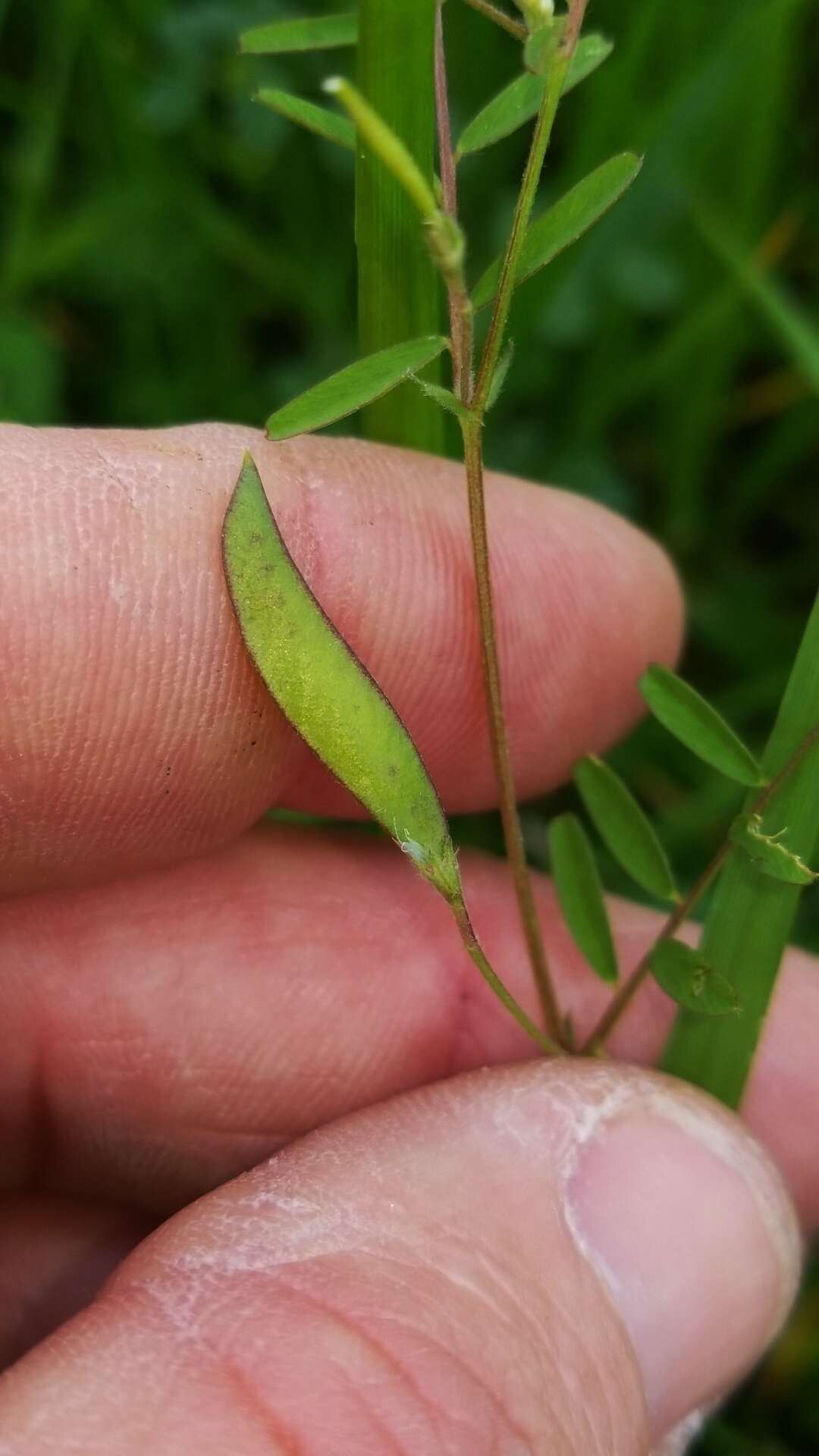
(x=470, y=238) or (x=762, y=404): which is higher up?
(x=470, y=238)

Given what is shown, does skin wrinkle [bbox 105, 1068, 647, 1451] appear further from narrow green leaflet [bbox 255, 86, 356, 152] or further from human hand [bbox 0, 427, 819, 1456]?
narrow green leaflet [bbox 255, 86, 356, 152]

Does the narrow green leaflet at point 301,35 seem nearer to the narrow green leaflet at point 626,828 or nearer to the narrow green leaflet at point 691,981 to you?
the narrow green leaflet at point 626,828

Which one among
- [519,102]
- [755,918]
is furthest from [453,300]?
[755,918]

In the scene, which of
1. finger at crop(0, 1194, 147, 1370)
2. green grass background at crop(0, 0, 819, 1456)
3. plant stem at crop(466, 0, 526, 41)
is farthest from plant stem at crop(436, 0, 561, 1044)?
finger at crop(0, 1194, 147, 1370)

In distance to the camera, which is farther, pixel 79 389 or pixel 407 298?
pixel 79 389

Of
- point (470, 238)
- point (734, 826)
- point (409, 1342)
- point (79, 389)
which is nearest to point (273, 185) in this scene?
point (470, 238)

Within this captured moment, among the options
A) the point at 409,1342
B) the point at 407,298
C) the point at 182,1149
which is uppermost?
the point at 407,298

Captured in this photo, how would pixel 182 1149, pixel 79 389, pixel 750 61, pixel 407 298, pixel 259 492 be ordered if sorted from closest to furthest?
pixel 259 492
pixel 407 298
pixel 182 1149
pixel 750 61
pixel 79 389

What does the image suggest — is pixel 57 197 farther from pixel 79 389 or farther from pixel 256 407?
pixel 256 407
